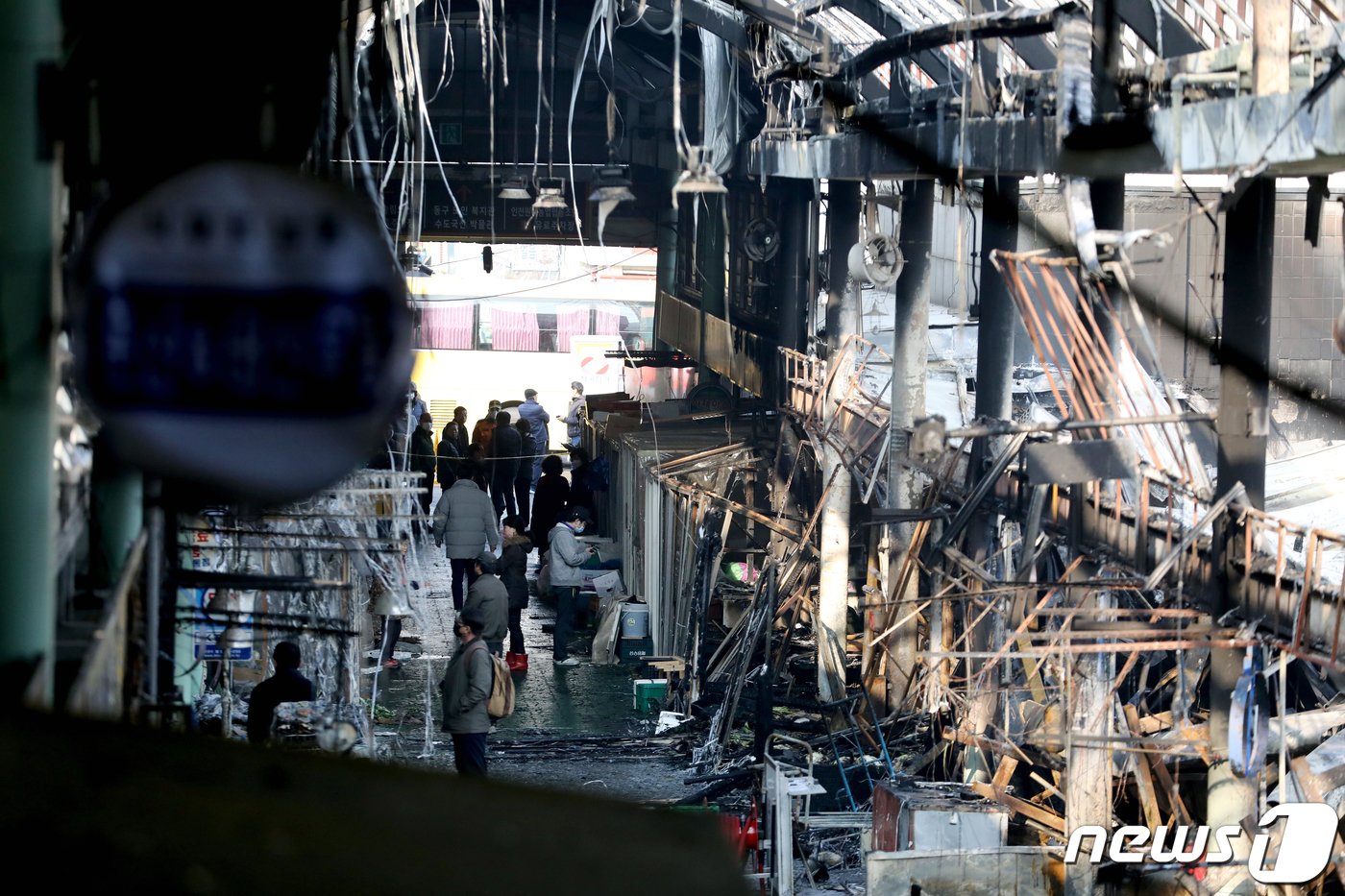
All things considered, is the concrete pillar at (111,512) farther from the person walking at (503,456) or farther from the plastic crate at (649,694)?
the person walking at (503,456)

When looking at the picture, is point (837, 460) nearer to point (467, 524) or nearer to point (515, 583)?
point (515, 583)

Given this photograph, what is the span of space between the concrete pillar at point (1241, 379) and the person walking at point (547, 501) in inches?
367

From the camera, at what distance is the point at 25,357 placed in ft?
13.9

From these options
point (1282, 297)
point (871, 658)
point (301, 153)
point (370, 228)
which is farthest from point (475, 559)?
point (1282, 297)

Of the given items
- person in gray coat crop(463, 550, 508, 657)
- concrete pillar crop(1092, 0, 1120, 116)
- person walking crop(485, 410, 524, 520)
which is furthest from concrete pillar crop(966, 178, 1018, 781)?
person walking crop(485, 410, 524, 520)

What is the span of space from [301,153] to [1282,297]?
2247 centimetres

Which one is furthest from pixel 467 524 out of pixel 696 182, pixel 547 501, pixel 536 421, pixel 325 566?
pixel 536 421

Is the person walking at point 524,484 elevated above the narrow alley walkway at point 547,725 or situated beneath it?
elevated above

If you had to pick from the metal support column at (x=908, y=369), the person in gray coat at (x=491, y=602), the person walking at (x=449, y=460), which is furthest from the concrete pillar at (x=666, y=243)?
the person in gray coat at (x=491, y=602)

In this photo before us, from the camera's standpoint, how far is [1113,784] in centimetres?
1152

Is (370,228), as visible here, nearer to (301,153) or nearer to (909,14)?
(301,153)
